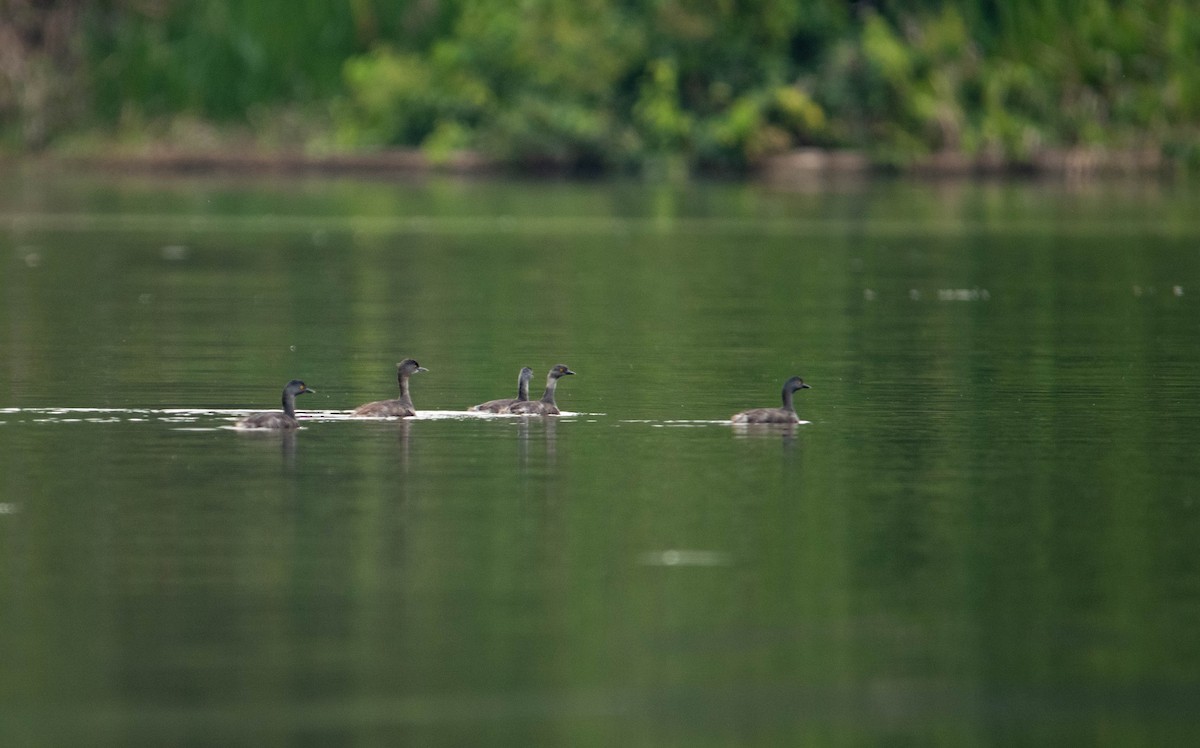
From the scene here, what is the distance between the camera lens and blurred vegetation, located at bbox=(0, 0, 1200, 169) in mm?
73188

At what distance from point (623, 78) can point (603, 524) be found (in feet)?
222

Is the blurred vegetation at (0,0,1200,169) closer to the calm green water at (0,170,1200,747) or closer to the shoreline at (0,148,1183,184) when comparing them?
the shoreline at (0,148,1183,184)

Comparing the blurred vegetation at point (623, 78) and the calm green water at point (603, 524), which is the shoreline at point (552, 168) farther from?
the calm green water at point (603, 524)

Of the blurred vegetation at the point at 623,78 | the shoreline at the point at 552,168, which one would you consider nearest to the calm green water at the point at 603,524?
the blurred vegetation at the point at 623,78

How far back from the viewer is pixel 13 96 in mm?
80688

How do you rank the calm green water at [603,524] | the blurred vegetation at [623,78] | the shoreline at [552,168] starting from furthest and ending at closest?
1. the shoreline at [552,168]
2. the blurred vegetation at [623,78]
3. the calm green water at [603,524]

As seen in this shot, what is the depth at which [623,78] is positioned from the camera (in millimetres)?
79812

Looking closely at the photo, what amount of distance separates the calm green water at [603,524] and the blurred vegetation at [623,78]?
4471 centimetres

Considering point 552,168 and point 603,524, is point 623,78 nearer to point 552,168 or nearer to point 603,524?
point 552,168

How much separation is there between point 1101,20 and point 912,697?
Result: 213 ft

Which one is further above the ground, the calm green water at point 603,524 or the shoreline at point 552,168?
the shoreline at point 552,168

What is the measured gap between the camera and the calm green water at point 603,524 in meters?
9.30

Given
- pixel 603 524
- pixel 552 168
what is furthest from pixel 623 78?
pixel 603 524

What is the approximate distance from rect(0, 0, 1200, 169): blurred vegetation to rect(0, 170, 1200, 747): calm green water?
4471 centimetres
